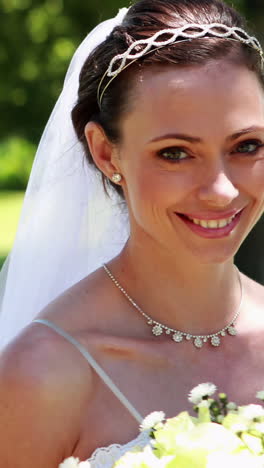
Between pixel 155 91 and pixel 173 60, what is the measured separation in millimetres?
120

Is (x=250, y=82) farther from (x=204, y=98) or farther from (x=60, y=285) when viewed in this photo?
(x=60, y=285)

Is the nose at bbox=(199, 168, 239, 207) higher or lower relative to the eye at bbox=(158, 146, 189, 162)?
lower

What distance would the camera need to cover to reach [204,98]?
308cm

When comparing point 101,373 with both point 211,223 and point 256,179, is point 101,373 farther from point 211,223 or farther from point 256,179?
point 256,179

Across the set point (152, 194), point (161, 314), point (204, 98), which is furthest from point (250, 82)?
point (161, 314)

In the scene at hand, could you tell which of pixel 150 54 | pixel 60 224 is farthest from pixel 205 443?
pixel 60 224

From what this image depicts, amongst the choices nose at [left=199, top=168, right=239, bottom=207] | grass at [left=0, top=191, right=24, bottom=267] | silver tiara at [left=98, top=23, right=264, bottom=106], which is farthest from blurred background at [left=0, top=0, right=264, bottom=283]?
nose at [left=199, top=168, right=239, bottom=207]

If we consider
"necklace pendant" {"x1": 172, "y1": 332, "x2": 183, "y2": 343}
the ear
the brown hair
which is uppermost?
the brown hair

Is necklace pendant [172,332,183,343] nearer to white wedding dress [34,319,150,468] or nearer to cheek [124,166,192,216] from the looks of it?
white wedding dress [34,319,150,468]

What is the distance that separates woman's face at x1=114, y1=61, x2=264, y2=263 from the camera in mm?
3053

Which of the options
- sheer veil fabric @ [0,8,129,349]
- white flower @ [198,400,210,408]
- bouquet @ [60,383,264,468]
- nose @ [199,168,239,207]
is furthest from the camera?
sheer veil fabric @ [0,8,129,349]

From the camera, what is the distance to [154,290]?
344cm

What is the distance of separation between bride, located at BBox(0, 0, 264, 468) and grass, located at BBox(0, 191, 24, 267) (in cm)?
1009

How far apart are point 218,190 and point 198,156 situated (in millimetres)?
138
